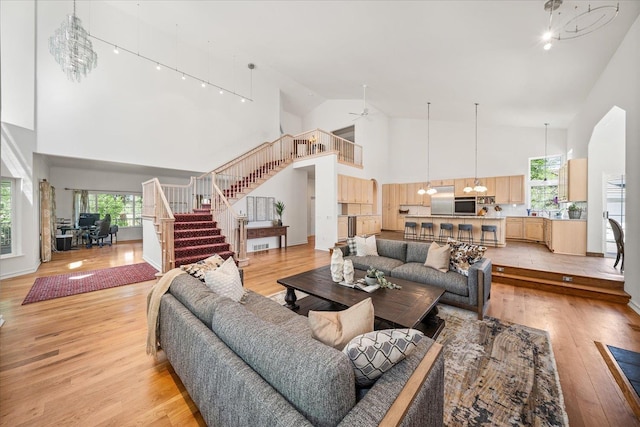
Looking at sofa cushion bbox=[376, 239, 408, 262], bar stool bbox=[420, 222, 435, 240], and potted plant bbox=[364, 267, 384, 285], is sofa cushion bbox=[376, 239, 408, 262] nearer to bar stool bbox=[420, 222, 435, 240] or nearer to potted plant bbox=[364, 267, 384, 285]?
potted plant bbox=[364, 267, 384, 285]

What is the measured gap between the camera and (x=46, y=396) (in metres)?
1.77

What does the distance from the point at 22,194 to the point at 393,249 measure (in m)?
7.50

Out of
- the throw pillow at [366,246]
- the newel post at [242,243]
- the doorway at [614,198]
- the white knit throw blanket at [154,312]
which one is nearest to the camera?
the white knit throw blanket at [154,312]

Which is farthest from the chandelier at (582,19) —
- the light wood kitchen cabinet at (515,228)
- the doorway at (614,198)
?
the light wood kitchen cabinet at (515,228)

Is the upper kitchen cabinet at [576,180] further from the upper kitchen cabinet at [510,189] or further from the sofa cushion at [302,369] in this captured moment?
the sofa cushion at [302,369]

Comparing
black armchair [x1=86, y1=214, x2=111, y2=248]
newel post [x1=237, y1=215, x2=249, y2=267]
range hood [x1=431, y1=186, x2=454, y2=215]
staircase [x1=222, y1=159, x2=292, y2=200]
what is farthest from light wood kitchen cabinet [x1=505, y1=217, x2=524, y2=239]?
black armchair [x1=86, y1=214, x2=111, y2=248]

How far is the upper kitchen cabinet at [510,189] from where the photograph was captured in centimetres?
785

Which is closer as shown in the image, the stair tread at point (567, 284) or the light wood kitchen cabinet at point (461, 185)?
the stair tread at point (567, 284)

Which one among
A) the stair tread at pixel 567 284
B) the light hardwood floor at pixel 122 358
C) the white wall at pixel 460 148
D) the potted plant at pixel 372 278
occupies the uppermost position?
the white wall at pixel 460 148

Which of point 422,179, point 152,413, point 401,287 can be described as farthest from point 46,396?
point 422,179

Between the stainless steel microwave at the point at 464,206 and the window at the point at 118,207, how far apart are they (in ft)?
40.3

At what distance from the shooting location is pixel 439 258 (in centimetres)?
341

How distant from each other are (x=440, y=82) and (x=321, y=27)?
311cm

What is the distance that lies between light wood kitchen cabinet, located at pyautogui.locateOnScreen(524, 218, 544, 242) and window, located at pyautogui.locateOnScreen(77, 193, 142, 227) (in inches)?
553
